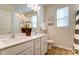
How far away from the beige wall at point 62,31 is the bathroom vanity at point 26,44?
0.15 metres

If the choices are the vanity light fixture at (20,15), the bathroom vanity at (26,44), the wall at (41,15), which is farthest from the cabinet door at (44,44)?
the vanity light fixture at (20,15)

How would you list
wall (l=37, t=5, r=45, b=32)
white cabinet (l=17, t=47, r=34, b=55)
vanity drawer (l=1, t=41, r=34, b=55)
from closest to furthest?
vanity drawer (l=1, t=41, r=34, b=55) < white cabinet (l=17, t=47, r=34, b=55) < wall (l=37, t=5, r=45, b=32)

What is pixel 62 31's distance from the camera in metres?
1.49

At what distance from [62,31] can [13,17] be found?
2.53ft

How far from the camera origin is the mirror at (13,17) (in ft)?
4.67

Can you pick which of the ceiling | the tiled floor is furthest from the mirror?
the tiled floor

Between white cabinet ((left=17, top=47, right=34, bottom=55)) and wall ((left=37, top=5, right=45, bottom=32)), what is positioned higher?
wall ((left=37, top=5, right=45, bottom=32))

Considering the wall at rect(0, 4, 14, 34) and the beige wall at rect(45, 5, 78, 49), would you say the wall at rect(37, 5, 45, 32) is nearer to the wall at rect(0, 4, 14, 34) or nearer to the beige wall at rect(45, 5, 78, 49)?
the beige wall at rect(45, 5, 78, 49)

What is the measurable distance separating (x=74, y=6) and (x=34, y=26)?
2.20 ft

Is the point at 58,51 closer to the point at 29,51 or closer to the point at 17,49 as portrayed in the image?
the point at 29,51

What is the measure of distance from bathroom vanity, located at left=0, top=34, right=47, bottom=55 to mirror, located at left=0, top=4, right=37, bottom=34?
5.1 inches

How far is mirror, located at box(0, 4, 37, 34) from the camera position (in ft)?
4.67

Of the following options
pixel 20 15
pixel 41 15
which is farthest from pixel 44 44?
pixel 20 15
